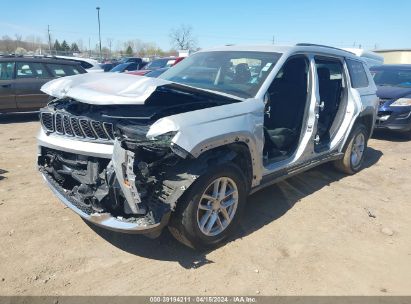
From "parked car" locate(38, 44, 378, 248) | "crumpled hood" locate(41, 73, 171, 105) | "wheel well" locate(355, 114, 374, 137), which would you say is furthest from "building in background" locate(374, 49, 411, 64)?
"crumpled hood" locate(41, 73, 171, 105)

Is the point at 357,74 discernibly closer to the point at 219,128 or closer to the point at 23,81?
the point at 219,128

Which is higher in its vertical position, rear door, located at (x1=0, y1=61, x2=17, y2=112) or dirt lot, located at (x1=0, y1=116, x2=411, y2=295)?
rear door, located at (x1=0, y1=61, x2=17, y2=112)

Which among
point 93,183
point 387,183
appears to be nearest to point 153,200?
point 93,183

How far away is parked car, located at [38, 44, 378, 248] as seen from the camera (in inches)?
120

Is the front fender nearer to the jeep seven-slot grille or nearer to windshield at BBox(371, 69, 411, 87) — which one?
the jeep seven-slot grille

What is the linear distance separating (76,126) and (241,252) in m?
1.91

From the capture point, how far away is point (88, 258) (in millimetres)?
3441

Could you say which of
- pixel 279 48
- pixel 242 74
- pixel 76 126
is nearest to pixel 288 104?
pixel 279 48

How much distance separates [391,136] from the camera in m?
9.30

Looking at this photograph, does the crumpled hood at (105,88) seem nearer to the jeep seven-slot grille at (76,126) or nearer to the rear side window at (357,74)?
the jeep seven-slot grille at (76,126)

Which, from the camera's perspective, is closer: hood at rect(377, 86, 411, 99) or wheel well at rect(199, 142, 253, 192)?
wheel well at rect(199, 142, 253, 192)

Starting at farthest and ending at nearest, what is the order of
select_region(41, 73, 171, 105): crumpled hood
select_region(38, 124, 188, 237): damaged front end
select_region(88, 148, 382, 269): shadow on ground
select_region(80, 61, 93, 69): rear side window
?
select_region(80, 61, 93, 69): rear side window, select_region(88, 148, 382, 269): shadow on ground, select_region(41, 73, 171, 105): crumpled hood, select_region(38, 124, 188, 237): damaged front end

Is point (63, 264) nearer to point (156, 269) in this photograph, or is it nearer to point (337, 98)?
point (156, 269)

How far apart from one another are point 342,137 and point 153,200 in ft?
11.4
